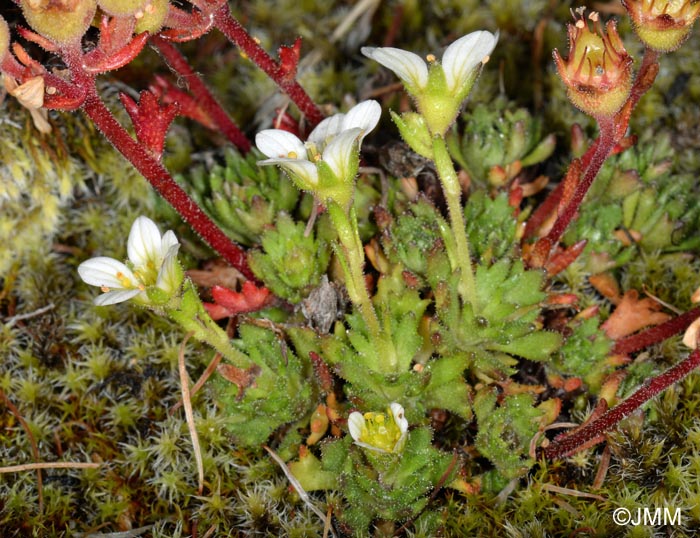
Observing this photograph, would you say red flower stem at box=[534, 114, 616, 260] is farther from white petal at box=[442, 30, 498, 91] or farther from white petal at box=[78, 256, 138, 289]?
white petal at box=[78, 256, 138, 289]

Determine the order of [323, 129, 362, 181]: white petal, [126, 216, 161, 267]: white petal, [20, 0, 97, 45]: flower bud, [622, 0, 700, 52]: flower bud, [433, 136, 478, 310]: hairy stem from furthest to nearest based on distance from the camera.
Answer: [126, 216, 161, 267]: white petal
[433, 136, 478, 310]: hairy stem
[622, 0, 700, 52]: flower bud
[323, 129, 362, 181]: white petal
[20, 0, 97, 45]: flower bud

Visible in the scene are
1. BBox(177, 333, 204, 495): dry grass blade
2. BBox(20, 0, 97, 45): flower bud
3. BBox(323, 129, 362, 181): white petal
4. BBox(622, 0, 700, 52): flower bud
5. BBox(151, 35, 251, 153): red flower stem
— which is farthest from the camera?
BBox(151, 35, 251, 153): red flower stem

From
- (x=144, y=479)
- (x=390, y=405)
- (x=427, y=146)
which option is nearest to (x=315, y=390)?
(x=390, y=405)

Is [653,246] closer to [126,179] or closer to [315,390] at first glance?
[315,390]

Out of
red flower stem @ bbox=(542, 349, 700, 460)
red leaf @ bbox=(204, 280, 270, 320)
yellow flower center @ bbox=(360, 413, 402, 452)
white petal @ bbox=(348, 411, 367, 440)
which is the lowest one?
red flower stem @ bbox=(542, 349, 700, 460)

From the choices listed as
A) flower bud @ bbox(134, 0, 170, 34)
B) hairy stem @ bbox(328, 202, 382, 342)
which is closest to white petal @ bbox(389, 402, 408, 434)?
hairy stem @ bbox(328, 202, 382, 342)

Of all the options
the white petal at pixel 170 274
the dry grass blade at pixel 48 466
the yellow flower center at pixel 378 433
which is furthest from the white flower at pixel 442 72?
the dry grass blade at pixel 48 466

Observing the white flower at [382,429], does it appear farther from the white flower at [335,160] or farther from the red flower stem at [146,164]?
the red flower stem at [146,164]
